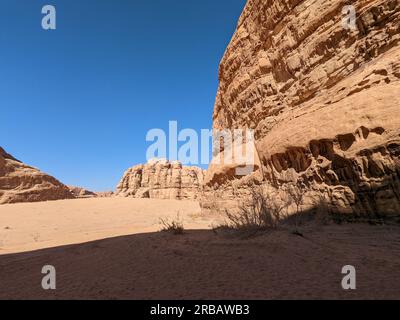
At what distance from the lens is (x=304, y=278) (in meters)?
2.08

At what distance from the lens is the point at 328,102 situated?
16.3ft

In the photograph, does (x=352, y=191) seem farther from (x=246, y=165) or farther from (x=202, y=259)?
(x=246, y=165)

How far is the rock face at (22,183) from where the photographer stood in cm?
3002

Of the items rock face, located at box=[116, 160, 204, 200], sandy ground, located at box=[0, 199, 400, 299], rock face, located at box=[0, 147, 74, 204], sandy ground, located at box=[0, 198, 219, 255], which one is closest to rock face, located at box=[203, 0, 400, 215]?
sandy ground, located at box=[0, 199, 400, 299]

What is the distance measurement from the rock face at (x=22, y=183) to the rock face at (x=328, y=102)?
103 ft

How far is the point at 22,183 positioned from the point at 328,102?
37065 mm

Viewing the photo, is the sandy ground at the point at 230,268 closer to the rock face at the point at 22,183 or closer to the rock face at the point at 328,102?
the rock face at the point at 328,102

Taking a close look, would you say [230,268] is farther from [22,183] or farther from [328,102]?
[22,183]

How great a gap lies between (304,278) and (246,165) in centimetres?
570

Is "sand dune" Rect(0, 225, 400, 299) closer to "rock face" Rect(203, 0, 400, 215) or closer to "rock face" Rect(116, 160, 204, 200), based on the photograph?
"rock face" Rect(203, 0, 400, 215)

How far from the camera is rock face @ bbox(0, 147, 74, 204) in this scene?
30.0 m

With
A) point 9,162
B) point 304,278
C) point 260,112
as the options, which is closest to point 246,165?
point 260,112

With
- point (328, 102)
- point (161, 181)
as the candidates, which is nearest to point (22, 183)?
point (161, 181)

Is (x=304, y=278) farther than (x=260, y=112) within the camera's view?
No
